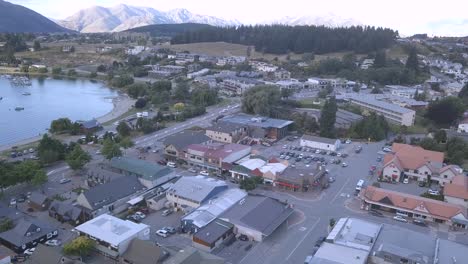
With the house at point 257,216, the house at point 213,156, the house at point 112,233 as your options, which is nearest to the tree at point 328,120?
the house at point 213,156

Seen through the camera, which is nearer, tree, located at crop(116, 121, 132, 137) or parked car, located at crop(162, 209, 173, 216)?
parked car, located at crop(162, 209, 173, 216)

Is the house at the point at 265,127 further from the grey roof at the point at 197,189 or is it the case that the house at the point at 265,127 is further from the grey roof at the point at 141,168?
the grey roof at the point at 197,189

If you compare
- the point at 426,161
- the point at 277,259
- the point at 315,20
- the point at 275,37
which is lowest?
the point at 277,259

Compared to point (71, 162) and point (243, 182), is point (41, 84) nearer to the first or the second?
point (71, 162)

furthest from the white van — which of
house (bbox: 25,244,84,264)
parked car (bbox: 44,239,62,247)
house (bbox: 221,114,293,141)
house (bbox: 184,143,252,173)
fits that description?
parked car (bbox: 44,239,62,247)

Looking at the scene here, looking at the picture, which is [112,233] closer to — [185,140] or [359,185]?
[185,140]

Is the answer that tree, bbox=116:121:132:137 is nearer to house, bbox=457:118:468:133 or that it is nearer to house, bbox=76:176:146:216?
house, bbox=76:176:146:216

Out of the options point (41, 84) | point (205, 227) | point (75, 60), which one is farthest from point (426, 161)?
point (75, 60)
